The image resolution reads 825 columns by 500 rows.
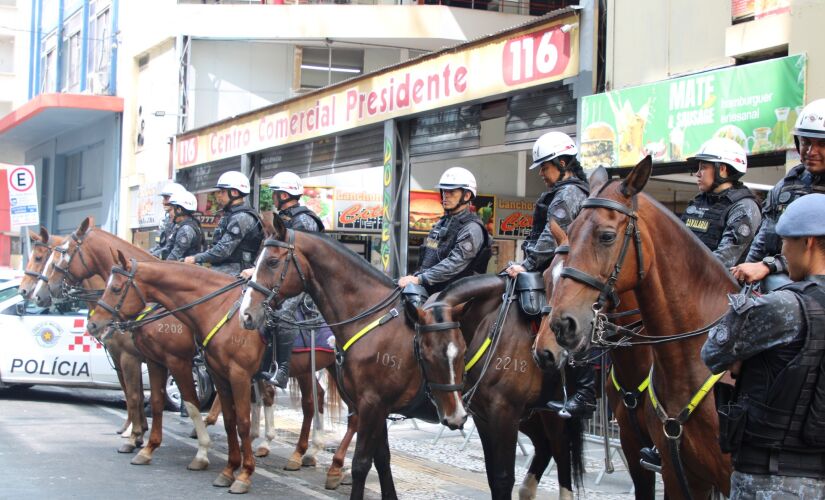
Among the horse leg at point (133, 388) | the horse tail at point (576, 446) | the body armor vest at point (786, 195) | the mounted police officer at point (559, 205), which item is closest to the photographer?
the body armor vest at point (786, 195)

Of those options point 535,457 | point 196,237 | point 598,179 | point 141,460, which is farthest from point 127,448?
point 598,179

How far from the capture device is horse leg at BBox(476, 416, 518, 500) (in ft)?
22.6

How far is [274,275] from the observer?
820cm

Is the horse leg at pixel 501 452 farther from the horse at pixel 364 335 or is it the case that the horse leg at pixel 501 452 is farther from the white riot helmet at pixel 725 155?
the white riot helmet at pixel 725 155

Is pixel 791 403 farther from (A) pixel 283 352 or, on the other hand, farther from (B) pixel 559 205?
(A) pixel 283 352

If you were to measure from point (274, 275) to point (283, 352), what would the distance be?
181 centimetres

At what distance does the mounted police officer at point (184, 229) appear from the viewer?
12375mm

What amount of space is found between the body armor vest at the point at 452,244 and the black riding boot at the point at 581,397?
4.42 ft

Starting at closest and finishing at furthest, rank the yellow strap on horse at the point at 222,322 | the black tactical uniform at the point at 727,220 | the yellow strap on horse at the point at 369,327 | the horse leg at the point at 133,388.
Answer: the black tactical uniform at the point at 727,220, the yellow strap on horse at the point at 369,327, the yellow strap on horse at the point at 222,322, the horse leg at the point at 133,388

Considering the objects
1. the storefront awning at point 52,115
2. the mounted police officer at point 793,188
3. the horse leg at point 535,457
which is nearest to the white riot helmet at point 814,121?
the mounted police officer at point 793,188

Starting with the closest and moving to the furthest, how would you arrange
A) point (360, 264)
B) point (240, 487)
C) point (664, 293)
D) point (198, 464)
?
1. point (664, 293)
2. point (360, 264)
3. point (240, 487)
4. point (198, 464)

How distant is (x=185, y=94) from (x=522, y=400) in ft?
63.9

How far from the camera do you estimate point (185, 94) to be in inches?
976

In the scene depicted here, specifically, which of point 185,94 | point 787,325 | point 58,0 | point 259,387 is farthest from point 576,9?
point 58,0
